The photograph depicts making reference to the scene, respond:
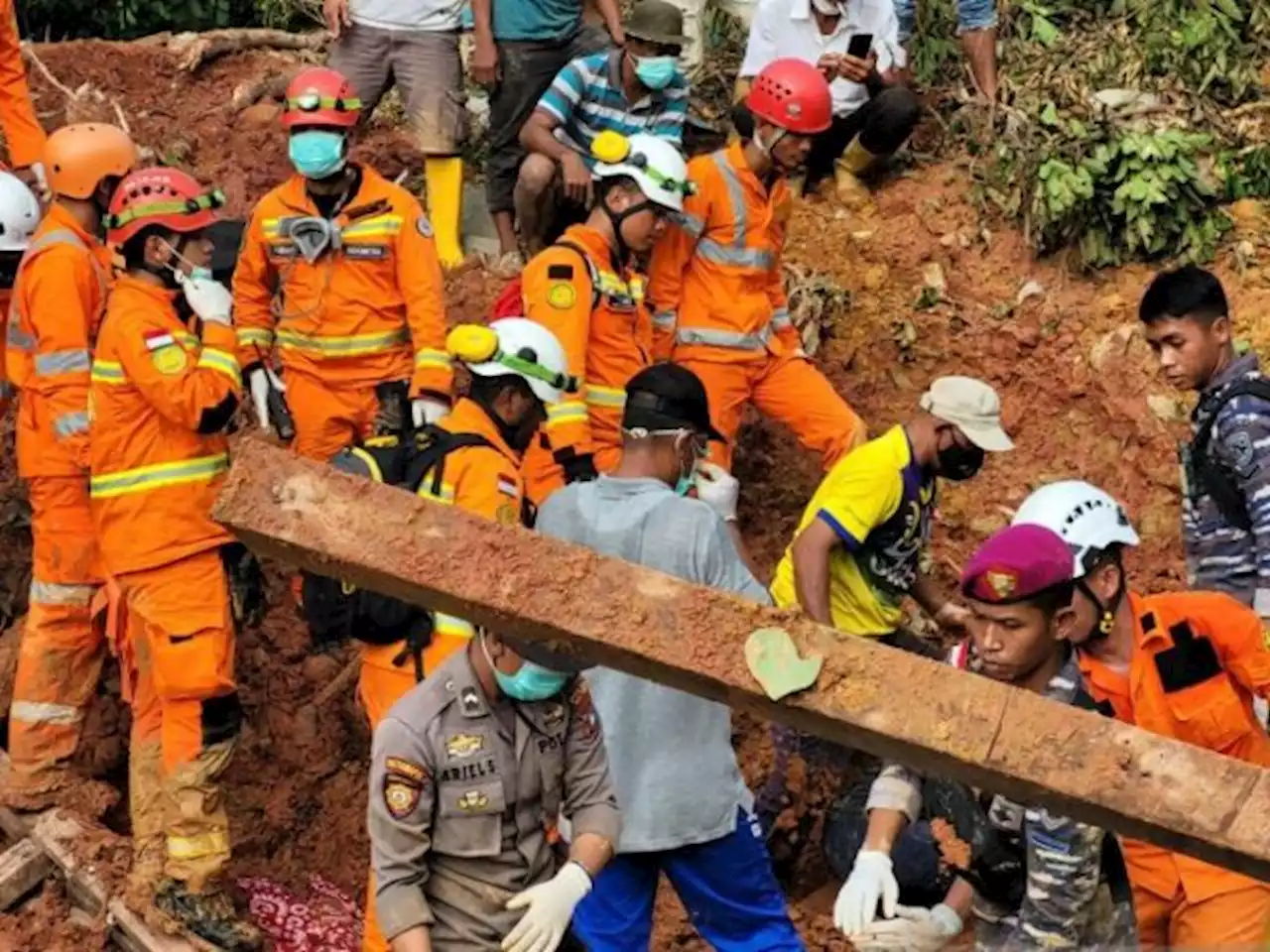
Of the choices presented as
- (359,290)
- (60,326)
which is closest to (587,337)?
(359,290)

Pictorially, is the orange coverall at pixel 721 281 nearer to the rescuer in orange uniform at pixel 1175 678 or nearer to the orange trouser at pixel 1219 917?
the rescuer in orange uniform at pixel 1175 678

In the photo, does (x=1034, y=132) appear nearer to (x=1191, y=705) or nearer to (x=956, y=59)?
(x=956, y=59)

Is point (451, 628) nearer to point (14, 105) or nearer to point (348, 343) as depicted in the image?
point (348, 343)

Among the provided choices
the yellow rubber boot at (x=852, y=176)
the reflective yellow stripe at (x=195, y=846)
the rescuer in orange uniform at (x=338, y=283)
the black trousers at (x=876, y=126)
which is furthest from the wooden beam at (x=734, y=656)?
the yellow rubber boot at (x=852, y=176)

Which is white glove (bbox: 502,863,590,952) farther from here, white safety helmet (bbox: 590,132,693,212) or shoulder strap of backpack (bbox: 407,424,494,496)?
white safety helmet (bbox: 590,132,693,212)

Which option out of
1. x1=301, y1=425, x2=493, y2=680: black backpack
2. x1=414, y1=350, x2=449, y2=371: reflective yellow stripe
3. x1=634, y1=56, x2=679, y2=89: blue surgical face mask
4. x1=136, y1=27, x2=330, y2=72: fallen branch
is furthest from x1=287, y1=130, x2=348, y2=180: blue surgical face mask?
x1=136, y1=27, x2=330, y2=72: fallen branch

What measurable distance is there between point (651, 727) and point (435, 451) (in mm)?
995

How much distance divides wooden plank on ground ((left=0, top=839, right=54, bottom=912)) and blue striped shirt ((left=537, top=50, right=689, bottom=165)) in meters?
3.60

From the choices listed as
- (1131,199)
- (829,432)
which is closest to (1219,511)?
(829,432)

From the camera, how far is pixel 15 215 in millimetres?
6879

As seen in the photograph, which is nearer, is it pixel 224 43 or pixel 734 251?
pixel 734 251

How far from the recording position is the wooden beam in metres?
3.17

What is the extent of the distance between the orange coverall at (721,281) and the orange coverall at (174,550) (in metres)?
2.06

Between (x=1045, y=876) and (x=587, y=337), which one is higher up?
(x=1045, y=876)
